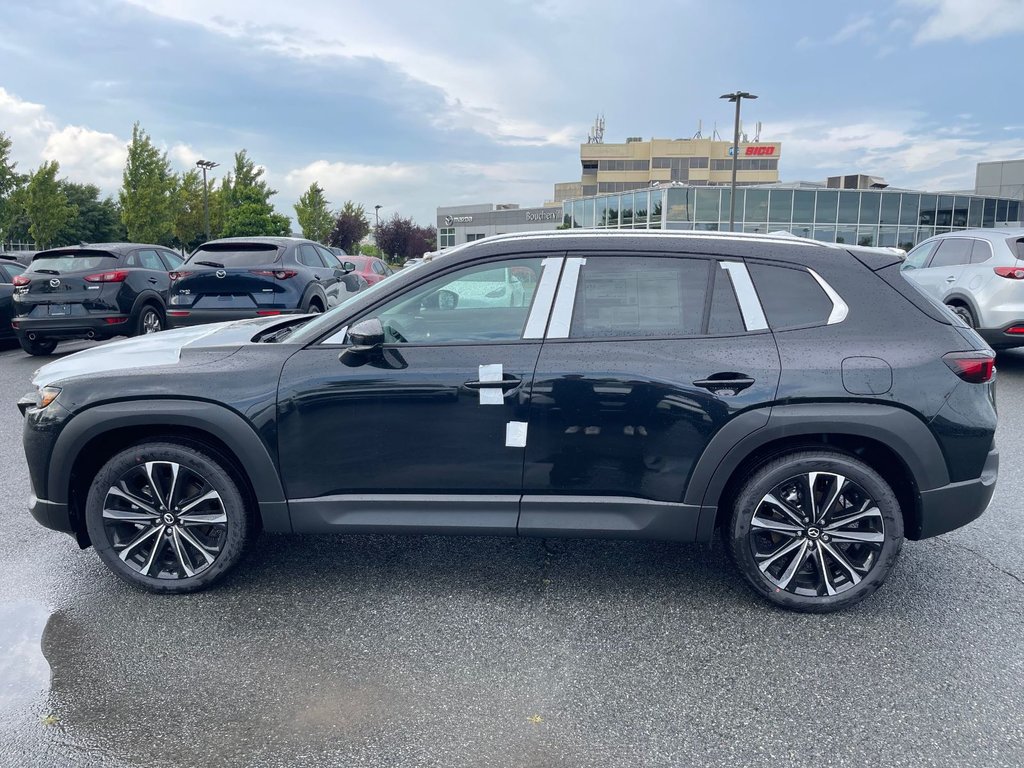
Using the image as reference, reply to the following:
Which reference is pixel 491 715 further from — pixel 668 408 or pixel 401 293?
pixel 401 293

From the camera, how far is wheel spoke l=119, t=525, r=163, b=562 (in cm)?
351

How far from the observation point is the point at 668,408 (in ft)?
10.7

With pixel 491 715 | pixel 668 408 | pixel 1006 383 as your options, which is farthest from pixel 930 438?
pixel 1006 383

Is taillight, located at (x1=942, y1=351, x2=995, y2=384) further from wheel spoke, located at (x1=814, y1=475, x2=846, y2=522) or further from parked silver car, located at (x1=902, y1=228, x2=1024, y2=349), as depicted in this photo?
parked silver car, located at (x1=902, y1=228, x2=1024, y2=349)

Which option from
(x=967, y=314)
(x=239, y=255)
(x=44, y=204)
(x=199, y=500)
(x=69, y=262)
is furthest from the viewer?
(x=44, y=204)

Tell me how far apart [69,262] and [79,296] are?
625 millimetres

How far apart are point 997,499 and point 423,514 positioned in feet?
12.5

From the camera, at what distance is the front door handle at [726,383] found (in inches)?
128

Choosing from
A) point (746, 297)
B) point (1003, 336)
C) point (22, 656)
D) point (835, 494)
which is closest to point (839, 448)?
point (835, 494)

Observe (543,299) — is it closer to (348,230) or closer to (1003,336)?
(1003,336)

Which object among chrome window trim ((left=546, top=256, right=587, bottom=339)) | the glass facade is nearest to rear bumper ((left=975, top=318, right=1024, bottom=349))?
chrome window trim ((left=546, top=256, right=587, bottom=339))

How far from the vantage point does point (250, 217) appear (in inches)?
1758

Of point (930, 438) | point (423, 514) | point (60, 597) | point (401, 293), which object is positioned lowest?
point (60, 597)

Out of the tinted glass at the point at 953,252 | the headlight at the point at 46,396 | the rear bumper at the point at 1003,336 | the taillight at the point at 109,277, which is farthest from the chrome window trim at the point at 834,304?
the taillight at the point at 109,277
